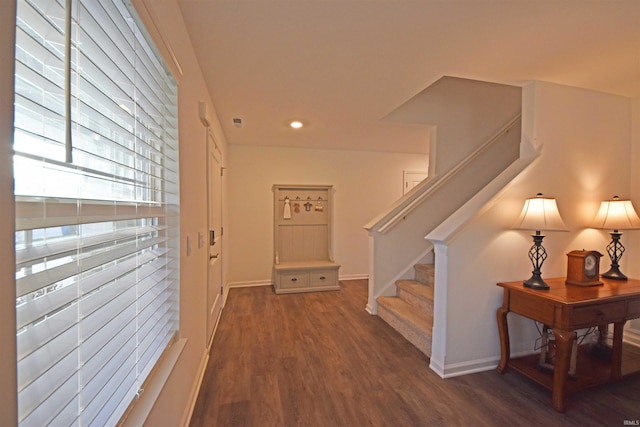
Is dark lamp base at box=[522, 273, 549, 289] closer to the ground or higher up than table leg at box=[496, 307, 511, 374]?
higher up

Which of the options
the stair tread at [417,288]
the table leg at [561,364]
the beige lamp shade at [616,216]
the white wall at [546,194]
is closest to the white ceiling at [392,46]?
the white wall at [546,194]

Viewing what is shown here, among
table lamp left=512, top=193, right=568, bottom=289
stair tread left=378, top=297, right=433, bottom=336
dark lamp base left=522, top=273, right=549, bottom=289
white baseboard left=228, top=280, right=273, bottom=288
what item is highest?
table lamp left=512, top=193, right=568, bottom=289

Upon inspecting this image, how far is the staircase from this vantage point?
8.09ft

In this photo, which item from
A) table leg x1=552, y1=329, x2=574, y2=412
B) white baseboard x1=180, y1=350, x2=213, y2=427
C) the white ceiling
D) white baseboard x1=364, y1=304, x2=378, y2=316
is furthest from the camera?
white baseboard x1=364, y1=304, x2=378, y2=316

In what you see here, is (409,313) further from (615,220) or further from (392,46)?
(392,46)

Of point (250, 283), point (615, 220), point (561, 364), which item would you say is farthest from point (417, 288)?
point (250, 283)

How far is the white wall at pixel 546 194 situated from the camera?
2.09 meters

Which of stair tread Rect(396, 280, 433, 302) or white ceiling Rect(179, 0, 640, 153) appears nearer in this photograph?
white ceiling Rect(179, 0, 640, 153)

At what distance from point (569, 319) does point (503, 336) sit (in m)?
0.50

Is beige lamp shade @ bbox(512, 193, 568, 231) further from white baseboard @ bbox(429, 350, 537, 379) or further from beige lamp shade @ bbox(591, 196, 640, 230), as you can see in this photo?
white baseboard @ bbox(429, 350, 537, 379)

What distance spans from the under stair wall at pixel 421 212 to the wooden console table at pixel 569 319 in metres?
1.36

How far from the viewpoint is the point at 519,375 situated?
6.82 ft

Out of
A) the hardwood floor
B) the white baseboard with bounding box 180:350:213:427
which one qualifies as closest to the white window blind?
the white baseboard with bounding box 180:350:213:427

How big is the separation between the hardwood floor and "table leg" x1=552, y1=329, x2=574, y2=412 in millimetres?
80
